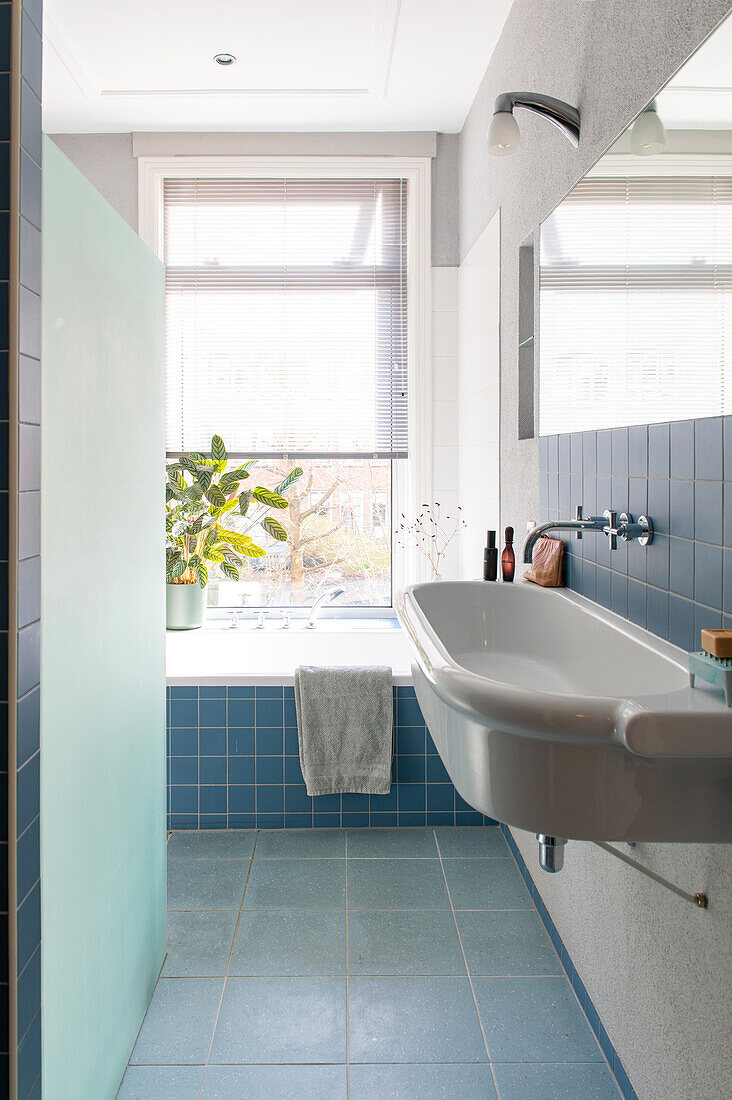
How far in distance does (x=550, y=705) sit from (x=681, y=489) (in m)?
0.57

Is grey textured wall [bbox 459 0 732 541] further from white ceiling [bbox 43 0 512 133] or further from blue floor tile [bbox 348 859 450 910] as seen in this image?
blue floor tile [bbox 348 859 450 910]

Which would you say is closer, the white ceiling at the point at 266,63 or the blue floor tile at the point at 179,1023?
the blue floor tile at the point at 179,1023

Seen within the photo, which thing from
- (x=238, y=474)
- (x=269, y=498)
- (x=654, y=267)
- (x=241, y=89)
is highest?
(x=241, y=89)

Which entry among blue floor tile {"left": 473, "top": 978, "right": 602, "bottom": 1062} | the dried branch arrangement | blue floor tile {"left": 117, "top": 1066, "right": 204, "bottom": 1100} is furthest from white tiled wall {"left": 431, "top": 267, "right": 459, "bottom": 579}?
blue floor tile {"left": 117, "top": 1066, "right": 204, "bottom": 1100}

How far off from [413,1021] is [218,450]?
96.6 inches

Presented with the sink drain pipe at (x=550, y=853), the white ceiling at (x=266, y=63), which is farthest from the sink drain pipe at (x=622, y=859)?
the white ceiling at (x=266, y=63)

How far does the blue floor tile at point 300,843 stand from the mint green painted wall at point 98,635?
632mm

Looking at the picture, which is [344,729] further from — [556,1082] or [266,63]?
[266,63]

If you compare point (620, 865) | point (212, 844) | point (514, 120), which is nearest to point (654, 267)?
point (514, 120)

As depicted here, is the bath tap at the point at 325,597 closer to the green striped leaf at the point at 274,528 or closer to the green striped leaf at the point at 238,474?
the green striped leaf at the point at 274,528

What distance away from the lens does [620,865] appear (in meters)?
1.63

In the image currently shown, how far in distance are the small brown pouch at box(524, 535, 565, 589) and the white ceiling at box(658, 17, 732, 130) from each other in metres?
0.96

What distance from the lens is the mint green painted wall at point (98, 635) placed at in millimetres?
1256

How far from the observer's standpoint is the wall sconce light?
1809 mm
